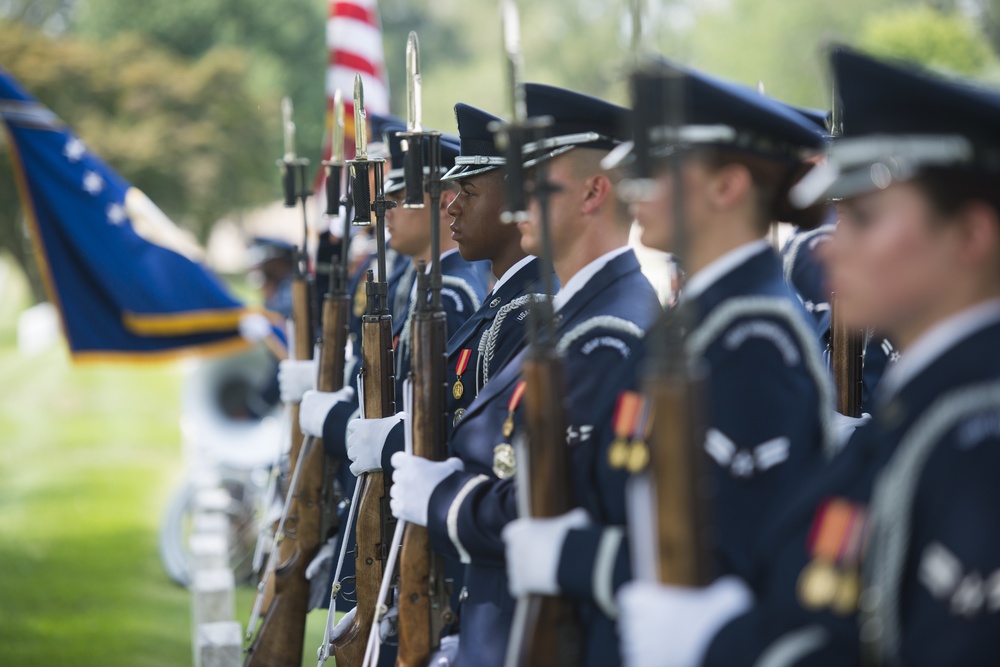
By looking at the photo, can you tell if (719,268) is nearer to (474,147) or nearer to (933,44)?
(474,147)

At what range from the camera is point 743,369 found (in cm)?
241

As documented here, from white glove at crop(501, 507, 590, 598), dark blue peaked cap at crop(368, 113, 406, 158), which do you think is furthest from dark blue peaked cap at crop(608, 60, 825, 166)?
dark blue peaked cap at crop(368, 113, 406, 158)

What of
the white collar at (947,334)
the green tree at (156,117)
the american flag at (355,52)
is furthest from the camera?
the green tree at (156,117)

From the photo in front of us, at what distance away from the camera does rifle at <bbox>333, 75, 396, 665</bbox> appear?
407 cm

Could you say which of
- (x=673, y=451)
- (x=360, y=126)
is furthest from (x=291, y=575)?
(x=673, y=451)

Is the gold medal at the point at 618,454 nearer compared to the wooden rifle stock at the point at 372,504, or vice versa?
the gold medal at the point at 618,454

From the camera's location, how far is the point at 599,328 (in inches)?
123

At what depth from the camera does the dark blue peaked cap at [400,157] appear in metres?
4.84

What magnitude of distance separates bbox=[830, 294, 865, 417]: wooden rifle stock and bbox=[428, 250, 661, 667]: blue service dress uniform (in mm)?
1256

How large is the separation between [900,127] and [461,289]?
282cm

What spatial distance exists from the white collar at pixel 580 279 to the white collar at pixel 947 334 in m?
1.27

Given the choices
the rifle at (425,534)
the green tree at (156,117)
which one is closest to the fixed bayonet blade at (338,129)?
the rifle at (425,534)

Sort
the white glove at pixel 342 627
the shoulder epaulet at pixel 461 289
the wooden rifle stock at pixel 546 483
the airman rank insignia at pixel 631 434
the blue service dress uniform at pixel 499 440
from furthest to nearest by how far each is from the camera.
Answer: the shoulder epaulet at pixel 461 289 < the white glove at pixel 342 627 < the blue service dress uniform at pixel 499 440 < the wooden rifle stock at pixel 546 483 < the airman rank insignia at pixel 631 434

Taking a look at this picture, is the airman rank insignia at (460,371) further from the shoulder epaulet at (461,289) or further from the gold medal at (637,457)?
the gold medal at (637,457)
